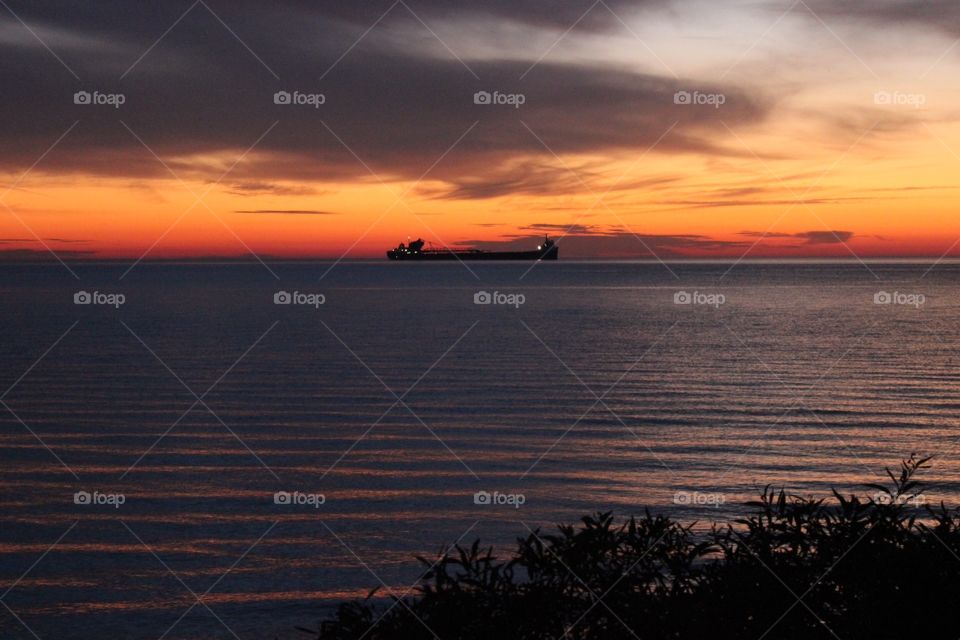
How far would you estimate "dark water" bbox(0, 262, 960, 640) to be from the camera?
17547mm

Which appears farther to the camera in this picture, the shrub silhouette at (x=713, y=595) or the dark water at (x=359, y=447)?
the dark water at (x=359, y=447)

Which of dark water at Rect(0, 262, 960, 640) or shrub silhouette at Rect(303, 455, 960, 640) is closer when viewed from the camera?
shrub silhouette at Rect(303, 455, 960, 640)

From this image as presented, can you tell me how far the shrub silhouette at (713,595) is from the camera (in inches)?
273

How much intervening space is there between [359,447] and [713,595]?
2042 cm

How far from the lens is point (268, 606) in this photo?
1633 centimetres

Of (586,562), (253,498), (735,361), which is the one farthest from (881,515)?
(735,361)

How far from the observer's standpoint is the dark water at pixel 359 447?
17547 mm

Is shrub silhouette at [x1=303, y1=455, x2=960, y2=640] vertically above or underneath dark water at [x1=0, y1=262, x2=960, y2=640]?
underneath

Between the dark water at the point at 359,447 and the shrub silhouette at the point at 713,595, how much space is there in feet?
30.2

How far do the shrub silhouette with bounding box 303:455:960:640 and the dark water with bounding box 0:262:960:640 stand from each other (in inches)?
362

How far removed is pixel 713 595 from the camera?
23.8 feet

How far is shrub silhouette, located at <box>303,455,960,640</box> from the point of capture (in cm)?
692

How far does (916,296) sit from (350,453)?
321ft

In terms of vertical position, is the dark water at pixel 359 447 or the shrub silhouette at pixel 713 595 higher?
the dark water at pixel 359 447
